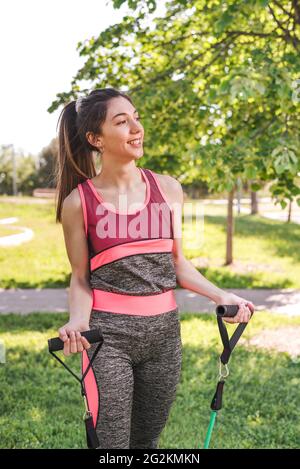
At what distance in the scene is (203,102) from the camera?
7.77 m

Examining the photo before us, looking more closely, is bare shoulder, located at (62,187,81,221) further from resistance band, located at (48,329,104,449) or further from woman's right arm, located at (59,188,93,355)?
resistance band, located at (48,329,104,449)

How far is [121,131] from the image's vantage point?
231cm

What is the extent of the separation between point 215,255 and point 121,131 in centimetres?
1177

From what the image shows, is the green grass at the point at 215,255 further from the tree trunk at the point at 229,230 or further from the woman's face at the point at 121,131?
the woman's face at the point at 121,131

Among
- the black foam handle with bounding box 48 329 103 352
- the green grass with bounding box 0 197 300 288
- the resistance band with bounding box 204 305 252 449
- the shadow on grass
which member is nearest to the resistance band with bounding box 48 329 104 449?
the black foam handle with bounding box 48 329 103 352

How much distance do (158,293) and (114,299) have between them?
0.53 feet

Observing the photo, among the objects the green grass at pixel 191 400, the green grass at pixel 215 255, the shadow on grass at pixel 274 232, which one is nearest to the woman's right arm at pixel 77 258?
the green grass at pixel 191 400

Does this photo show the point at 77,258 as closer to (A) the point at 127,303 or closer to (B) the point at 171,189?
(A) the point at 127,303

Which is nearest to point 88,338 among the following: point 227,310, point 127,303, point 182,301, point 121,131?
point 127,303

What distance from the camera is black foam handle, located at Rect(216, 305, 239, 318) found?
2.18 metres

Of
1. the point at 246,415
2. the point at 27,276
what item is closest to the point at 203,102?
the point at 246,415

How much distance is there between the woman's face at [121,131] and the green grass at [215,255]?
28.3 feet

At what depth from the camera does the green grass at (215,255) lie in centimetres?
1122

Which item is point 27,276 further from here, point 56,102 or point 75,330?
point 75,330
